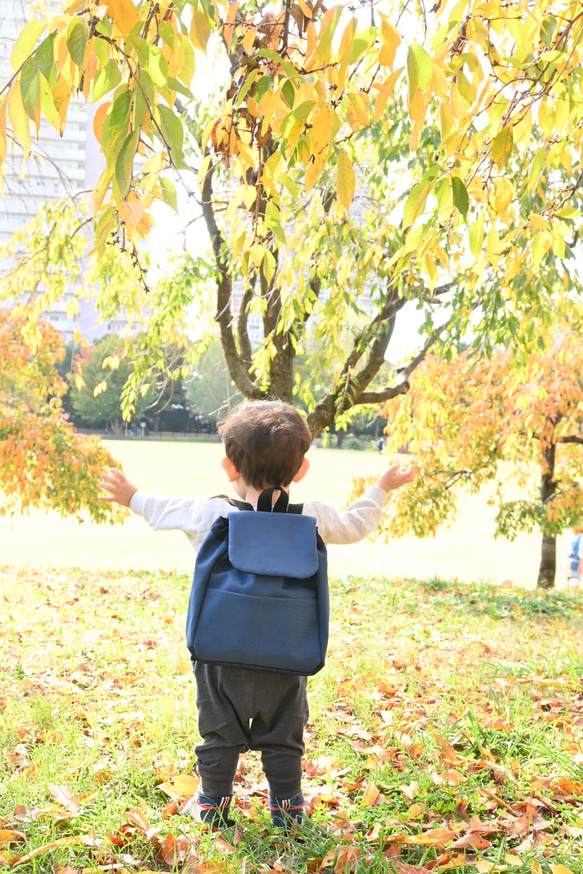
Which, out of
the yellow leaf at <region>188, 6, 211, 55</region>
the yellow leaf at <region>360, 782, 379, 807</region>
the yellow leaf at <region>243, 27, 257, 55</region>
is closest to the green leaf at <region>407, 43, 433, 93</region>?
the yellow leaf at <region>188, 6, 211, 55</region>

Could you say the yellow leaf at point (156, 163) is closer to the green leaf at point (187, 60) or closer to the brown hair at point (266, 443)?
the green leaf at point (187, 60)

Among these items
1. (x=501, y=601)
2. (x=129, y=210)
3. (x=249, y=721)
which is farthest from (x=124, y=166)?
(x=501, y=601)

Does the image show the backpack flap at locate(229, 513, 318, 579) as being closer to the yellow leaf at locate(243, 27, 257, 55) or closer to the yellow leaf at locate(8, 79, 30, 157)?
the yellow leaf at locate(8, 79, 30, 157)

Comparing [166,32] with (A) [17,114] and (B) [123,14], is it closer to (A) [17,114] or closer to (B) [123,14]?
(B) [123,14]

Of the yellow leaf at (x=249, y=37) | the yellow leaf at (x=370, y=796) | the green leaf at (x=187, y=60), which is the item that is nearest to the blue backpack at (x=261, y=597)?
the yellow leaf at (x=370, y=796)

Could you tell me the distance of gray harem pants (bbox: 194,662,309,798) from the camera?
184 cm

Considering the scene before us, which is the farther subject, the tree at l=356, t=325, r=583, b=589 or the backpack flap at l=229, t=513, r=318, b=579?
the tree at l=356, t=325, r=583, b=589

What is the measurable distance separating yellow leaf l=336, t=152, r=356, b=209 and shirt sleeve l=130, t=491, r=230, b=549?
87 centimetres

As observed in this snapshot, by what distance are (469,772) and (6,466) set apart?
615cm

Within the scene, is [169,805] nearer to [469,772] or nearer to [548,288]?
[469,772]

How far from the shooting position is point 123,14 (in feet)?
3.71

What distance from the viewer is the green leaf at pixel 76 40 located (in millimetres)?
1048

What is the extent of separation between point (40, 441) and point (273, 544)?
606 centimetres

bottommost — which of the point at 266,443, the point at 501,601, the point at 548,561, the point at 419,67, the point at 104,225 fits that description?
the point at 548,561
